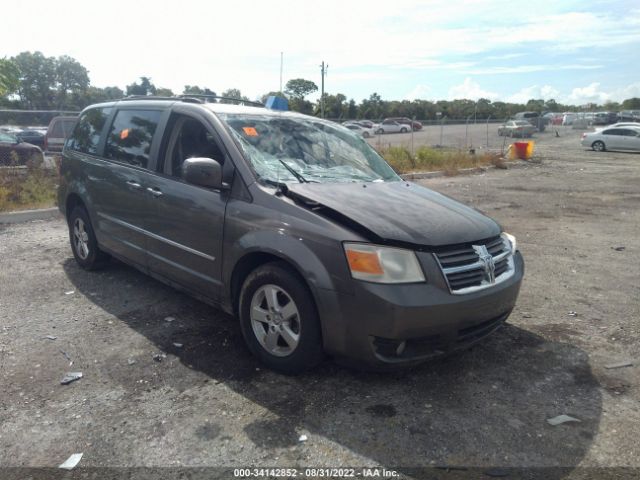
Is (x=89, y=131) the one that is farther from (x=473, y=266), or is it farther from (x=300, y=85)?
(x=300, y=85)

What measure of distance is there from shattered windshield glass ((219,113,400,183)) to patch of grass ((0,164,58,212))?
6333 mm

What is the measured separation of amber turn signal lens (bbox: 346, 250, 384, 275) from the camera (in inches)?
118

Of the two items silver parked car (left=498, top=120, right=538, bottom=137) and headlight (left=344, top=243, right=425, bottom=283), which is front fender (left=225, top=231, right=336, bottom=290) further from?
silver parked car (left=498, top=120, right=538, bottom=137)

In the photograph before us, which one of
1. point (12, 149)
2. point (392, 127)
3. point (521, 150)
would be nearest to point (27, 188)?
point (12, 149)

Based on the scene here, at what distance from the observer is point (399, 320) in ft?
9.62

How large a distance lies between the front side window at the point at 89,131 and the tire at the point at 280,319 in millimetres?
2911

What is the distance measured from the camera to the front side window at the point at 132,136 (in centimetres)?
455

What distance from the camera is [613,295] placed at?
5.16 m

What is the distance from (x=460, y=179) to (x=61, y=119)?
1210 cm

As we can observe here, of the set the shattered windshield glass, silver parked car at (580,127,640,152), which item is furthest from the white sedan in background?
the shattered windshield glass

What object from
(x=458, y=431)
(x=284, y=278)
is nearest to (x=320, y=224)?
(x=284, y=278)

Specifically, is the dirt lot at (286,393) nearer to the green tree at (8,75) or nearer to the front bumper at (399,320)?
the front bumper at (399,320)

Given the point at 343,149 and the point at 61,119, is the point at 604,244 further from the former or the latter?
the point at 61,119

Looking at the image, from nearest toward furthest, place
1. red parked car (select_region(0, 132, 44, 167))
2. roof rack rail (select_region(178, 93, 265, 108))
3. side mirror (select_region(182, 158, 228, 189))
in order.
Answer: side mirror (select_region(182, 158, 228, 189))
roof rack rail (select_region(178, 93, 265, 108))
red parked car (select_region(0, 132, 44, 167))
